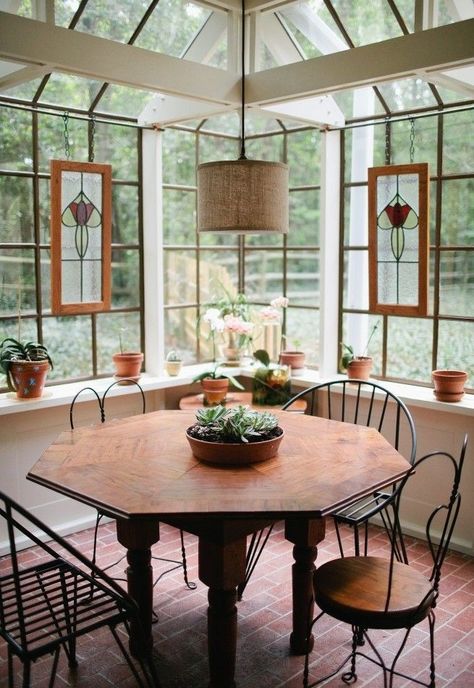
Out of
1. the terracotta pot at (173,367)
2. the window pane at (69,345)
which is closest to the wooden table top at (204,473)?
the window pane at (69,345)

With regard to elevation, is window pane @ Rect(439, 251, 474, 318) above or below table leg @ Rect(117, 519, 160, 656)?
above

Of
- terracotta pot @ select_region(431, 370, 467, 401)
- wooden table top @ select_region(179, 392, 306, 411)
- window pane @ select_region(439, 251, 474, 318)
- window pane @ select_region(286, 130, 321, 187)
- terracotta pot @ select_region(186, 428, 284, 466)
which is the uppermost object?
window pane @ select_region(286, 130, 321, 187)

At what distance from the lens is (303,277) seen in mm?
6320

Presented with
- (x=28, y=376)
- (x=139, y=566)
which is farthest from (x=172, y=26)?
(x=139, y=566)

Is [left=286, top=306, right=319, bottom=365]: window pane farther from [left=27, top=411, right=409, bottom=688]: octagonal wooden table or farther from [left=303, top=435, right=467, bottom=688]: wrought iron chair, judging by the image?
[left=303, top=435, right=467, bottom=688]: wrought iron chair

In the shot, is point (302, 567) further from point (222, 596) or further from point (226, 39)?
point (226, 39)

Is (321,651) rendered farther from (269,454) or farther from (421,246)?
(421,246)

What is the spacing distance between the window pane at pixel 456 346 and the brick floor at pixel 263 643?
1.14m

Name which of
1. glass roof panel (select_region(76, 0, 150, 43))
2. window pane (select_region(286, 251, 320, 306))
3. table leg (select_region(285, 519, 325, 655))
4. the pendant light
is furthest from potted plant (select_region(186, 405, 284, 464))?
window pane (select_region(286, 251, 320, 306))

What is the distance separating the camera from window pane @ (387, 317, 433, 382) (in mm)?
4605

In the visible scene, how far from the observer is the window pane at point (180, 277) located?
5.18 meters

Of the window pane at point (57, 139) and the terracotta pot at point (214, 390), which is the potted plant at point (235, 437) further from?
the window pane at point (57, 139)

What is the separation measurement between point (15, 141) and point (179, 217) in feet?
4.28

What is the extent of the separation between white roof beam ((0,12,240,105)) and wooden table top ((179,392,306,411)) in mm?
1886
